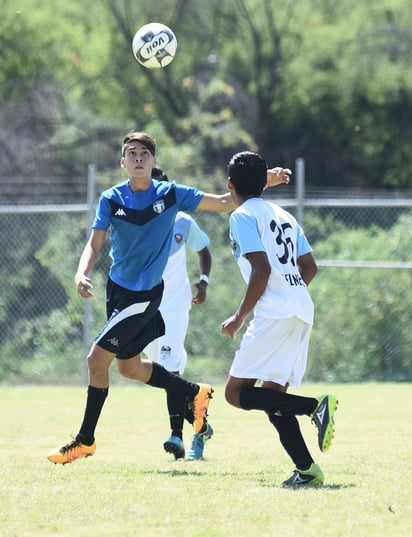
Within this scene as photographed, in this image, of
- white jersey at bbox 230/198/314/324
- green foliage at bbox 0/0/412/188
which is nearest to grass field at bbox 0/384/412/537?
white jersey at bbox 230/198/314/324

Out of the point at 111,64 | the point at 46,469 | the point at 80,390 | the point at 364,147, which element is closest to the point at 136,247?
the point at 46,469

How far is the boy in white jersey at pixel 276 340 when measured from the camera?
5941 mm

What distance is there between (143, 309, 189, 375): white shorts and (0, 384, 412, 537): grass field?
66 centimetres

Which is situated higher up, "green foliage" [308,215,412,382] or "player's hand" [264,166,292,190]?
"player's hand" [264,166,292,190]

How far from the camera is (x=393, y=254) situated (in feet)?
48.8

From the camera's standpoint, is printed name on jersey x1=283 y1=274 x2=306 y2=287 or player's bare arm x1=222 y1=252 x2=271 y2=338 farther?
printed name on jersey x1=283 y1=274 x2=306 y2=287

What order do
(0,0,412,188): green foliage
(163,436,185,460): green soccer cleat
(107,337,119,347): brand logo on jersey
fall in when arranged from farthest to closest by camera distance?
(0,0,412,188): green foliage < (163,436,185,460): green soccer cleat < (107,337,119,347): brand logo on jersey

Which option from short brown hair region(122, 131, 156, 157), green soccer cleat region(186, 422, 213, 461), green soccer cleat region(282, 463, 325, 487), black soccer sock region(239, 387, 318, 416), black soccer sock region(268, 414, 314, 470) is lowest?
green soccer cleat region(186, 422, 213, 461)

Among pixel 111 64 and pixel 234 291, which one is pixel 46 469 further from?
pixel 111 64

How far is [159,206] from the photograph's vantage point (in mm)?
6910

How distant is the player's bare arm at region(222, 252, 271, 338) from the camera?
5.79 m

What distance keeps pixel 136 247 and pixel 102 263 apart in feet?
27.2

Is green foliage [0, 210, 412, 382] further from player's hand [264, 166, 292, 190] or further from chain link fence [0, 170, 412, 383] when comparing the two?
player's hand [264, 166, 292, 190]

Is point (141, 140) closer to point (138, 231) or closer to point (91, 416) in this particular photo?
point (138, 231)
